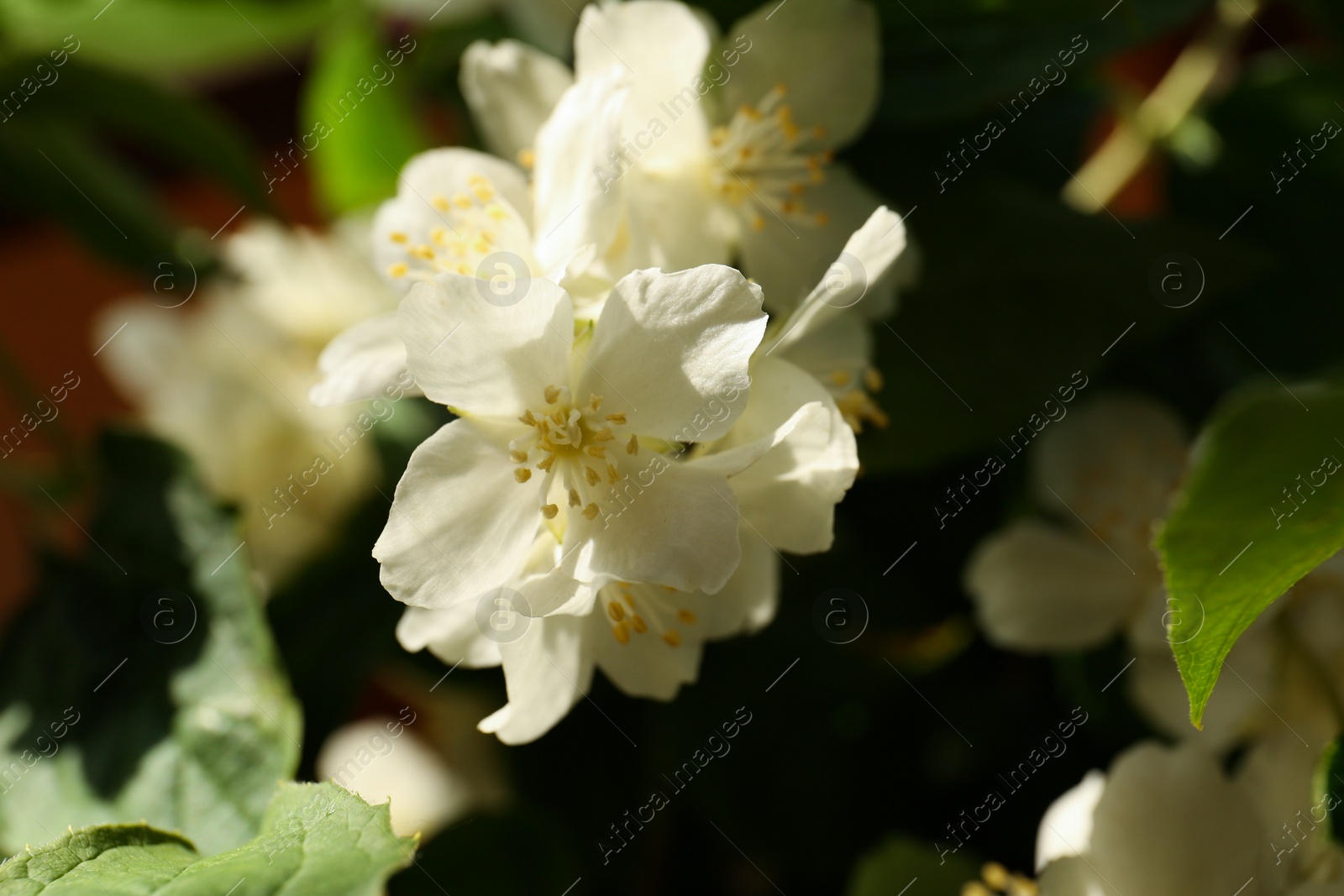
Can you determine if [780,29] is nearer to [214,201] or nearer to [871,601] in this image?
[871,601]

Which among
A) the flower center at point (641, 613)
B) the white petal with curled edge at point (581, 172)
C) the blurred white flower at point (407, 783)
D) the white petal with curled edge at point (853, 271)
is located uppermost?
the white petal with curled edge at point (581, 172)

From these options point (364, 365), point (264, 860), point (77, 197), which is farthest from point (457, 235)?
point (77, 197)

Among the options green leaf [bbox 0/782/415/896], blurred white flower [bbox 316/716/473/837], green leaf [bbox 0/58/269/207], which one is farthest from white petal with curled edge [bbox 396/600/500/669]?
green leaf [bbox 0/58/269/207]

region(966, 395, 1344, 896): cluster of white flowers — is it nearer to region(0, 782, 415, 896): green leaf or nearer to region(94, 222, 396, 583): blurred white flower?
region(0, 782, 415, 896): green leaf

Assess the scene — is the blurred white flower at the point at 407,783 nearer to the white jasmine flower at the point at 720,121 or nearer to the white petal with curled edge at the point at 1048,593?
the white petal with curled edge at the point at 1048,593

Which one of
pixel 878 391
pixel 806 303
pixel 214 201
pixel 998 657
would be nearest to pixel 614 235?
pixel 806 303

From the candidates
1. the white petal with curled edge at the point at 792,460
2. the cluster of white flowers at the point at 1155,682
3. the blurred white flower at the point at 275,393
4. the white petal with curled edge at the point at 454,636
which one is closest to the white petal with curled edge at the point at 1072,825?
the cluster of white flowers at the point at 1155,682
